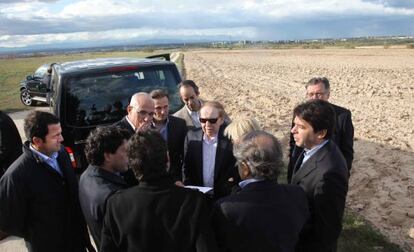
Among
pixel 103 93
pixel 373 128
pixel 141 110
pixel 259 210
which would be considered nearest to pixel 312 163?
pixel 259 210

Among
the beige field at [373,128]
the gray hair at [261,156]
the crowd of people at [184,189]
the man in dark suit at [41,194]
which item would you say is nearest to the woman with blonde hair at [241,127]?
the crowd of people at [184,189]

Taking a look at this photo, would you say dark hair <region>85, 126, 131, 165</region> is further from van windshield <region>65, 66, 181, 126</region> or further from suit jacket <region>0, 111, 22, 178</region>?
suit jacket <region>0, 111, 22, 178</region>

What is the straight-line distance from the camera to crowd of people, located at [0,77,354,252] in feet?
7.71

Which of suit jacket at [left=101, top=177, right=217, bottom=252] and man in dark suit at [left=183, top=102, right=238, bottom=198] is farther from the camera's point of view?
man in dark suit at [left=183, top=102, right=238, bottom=198]

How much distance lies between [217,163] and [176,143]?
Answer: 681mm

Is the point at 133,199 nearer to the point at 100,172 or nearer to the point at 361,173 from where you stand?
the point at 100,172

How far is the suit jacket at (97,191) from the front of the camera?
2.67 metres

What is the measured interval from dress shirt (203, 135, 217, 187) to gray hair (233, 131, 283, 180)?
1307 mm

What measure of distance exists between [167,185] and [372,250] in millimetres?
3056

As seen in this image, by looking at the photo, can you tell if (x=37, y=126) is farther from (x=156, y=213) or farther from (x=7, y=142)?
(x=7, y=142)

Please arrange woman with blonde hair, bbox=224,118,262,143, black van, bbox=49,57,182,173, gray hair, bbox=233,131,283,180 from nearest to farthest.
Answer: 1. gray hair, bbox=233,131,283,180
2. woman with blonde hair, bbox=224,118,262,143
3. black van, bbox=49,57,182,173

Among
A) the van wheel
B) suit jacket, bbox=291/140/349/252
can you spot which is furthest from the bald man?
the van wheel

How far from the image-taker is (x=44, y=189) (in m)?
3.08

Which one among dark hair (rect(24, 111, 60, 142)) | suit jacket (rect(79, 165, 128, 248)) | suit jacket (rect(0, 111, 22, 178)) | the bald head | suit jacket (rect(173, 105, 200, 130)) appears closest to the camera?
Result: suit jacket (rect(79, 165, 128, 248))
